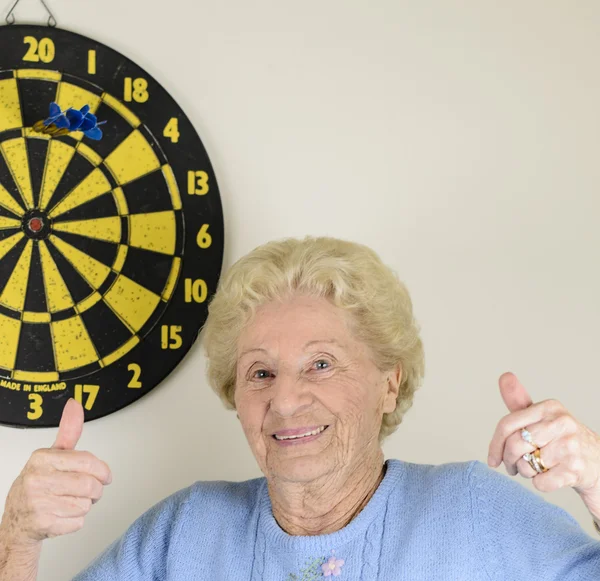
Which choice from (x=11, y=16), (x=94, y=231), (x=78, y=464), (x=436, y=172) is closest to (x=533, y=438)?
(x=78, y=464)

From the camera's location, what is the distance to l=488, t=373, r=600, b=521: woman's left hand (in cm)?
140

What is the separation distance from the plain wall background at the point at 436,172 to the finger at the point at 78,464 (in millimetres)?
750

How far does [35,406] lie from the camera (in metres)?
2.15

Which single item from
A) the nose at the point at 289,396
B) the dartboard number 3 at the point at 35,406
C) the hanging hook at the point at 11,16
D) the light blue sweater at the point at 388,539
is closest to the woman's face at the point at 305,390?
the nose at the point at 289,396

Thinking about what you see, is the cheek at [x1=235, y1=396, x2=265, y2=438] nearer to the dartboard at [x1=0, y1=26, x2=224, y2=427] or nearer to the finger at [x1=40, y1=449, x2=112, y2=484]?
the finger at [x1=40, y1=449, x2=112, y2=484]

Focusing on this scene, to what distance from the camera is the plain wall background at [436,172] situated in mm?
2330

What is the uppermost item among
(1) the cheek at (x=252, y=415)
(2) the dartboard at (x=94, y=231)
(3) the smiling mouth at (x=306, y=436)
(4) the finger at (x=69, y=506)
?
(2) the dartboard at (x=94, y=231)

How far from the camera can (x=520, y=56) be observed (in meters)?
2.36

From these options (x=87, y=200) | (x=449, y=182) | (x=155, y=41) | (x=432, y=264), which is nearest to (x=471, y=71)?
(x=449, y=182)

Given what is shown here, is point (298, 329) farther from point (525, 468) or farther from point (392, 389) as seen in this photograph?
point (525, 468)

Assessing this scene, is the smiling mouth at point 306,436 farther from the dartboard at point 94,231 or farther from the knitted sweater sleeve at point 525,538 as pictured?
the dartboard at point 94,231

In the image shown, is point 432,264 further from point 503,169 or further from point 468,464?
point 468,464

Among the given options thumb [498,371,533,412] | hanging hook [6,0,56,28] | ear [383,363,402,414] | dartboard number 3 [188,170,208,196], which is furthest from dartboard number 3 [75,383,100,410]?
thumb [498,371,533,412]

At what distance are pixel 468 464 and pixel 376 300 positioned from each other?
0.38 m
